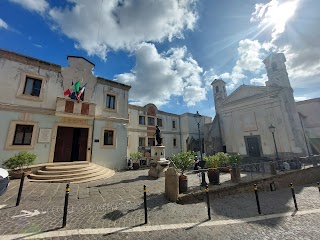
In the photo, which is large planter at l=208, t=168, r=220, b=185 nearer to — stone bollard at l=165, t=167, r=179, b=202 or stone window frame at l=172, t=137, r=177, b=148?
stone bollard at l=165, t=167, r=179, b=202

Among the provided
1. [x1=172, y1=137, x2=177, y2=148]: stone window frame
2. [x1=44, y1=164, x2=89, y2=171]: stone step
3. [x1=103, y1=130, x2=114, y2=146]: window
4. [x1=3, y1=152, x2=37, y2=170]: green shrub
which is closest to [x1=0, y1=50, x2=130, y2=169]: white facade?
[x1=103, y1=130, x2=114, y2=146]: window

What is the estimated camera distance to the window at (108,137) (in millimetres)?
13836

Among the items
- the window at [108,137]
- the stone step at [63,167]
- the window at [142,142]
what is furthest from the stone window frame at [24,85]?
the window at [142,142]

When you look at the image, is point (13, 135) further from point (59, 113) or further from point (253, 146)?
point (253, 146)

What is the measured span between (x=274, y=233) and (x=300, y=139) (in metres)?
18.9

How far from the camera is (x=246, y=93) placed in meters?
22.2

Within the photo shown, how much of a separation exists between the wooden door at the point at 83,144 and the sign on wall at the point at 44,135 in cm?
229

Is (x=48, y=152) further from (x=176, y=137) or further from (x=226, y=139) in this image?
(x=226, y=139)

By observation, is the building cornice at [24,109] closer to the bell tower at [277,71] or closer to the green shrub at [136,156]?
the green shrub at [136,156]

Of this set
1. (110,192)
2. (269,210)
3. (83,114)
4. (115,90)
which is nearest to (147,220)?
(110,192)

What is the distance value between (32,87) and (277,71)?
92.9 feet

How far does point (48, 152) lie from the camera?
35.9 ft

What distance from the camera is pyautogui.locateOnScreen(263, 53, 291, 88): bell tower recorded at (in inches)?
795

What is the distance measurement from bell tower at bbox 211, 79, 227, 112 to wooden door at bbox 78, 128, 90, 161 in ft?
69.7
